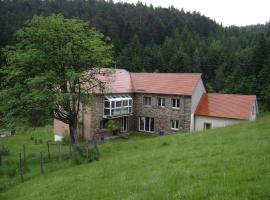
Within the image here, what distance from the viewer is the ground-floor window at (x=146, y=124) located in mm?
39906

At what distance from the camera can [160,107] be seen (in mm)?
38719

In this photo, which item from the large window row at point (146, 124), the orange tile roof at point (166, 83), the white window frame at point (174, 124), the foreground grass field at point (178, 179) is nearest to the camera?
the foreground grass field at point (178, 179)

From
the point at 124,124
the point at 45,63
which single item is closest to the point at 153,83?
the point at 124,124

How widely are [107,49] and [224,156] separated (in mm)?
14087

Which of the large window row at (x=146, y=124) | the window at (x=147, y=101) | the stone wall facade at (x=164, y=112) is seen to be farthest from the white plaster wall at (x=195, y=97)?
the window at (x=147, y=101)

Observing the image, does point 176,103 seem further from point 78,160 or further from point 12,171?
point 12,171

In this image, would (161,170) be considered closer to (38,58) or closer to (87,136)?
(38,58)

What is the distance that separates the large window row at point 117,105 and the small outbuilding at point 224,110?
8228mm

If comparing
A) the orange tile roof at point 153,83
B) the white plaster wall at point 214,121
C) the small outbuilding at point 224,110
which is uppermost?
the orange tile roof at point 153,83

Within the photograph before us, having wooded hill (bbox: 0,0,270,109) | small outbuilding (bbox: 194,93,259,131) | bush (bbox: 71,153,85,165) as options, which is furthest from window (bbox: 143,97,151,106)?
wooded hill (bbox: 0,0,270,109)

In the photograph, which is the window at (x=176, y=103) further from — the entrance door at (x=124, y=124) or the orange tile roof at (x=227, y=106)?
the entrance door at (x=124, y=124)

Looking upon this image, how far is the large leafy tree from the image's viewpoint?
22062 mm

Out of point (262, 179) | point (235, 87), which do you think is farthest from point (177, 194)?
point (235, 87)

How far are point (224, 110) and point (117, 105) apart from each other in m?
12.0
